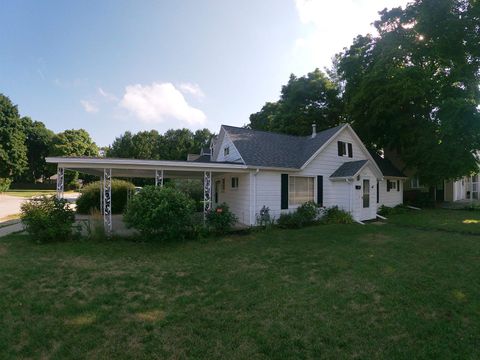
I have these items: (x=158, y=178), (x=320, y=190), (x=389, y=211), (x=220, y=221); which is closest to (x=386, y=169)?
(x=389, y=211)

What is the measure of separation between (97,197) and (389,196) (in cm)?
1981

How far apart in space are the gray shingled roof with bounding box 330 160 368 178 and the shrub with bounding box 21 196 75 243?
12.3 metres

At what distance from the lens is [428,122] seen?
60.0 feet

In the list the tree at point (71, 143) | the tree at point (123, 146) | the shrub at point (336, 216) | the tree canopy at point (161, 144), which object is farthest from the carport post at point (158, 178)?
the tree at point (71, 143)

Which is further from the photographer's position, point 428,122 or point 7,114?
point 7,114

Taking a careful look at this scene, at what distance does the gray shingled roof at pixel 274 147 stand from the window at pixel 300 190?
849 mm

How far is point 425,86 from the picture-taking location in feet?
54.5

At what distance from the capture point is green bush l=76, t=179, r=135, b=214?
17531 millimetres

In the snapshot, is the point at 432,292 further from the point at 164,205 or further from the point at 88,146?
A: the point at 88,146

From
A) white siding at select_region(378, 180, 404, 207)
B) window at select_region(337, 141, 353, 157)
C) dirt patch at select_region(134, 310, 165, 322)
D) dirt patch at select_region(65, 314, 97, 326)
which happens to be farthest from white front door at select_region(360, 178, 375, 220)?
dirt patch at select_region(65, 314, 97, 326)

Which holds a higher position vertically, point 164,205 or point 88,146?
point 88,146

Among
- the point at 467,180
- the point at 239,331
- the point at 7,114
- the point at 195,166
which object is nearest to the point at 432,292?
the point at 239,331

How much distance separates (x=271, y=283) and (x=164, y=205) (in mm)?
4762

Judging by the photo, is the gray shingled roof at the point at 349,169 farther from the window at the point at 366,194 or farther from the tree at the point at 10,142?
the tree at the point at 10,142
